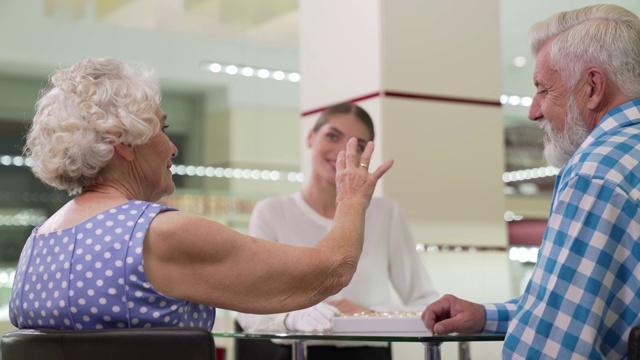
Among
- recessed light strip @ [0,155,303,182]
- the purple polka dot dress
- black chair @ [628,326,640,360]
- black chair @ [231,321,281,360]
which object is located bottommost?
black chair @ [231,321,281,360]

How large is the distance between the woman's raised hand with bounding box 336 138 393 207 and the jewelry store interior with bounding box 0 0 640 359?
7.54 ft

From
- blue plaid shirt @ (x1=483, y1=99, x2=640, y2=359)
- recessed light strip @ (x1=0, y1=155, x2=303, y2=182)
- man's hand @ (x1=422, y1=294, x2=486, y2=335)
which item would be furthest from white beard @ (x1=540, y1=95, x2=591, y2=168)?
recessed light strip @ (x1=0, y1=155, x2=303, y2=182)

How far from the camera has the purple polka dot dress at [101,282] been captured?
5.67ft

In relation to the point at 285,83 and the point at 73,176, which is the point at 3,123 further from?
the point at 73,176

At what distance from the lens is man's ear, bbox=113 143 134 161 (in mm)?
1937

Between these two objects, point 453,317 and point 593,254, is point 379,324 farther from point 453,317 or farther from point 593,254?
point 593,254

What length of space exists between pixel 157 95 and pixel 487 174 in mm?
2760

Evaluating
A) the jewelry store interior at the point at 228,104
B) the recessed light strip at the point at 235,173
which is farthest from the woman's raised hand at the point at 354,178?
the recessed light strip at the point at 235,173

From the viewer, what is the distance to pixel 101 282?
1.74 meters

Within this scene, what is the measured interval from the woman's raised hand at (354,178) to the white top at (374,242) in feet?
3.42

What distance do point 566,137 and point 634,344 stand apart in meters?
0.68

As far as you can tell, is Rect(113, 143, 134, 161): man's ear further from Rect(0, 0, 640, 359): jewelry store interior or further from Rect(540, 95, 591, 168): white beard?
Rect(0, 0, 640, 359): jewelry store interior

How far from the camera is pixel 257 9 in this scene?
23.3 ft

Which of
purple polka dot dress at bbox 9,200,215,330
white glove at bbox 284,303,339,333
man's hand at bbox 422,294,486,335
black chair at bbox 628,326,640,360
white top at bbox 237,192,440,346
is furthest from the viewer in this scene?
white top at bbox 237,192,440,346
